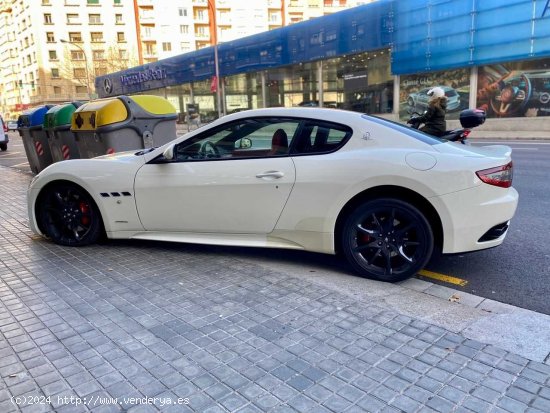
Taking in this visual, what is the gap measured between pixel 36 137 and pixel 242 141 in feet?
26.0

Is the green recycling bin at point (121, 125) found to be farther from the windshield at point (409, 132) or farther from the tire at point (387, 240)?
the tire at point (387, 240)

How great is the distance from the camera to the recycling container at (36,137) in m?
10.1

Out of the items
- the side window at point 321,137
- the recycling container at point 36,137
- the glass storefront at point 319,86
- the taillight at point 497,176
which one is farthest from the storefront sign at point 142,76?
the taillight at point 497,176

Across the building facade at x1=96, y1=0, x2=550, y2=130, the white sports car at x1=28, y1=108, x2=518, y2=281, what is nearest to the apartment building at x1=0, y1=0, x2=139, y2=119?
the building facade at x1=96, y1=0, x2=550, y2=130

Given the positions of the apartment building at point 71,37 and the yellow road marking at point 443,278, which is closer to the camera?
the yellow road marking at point 443,278

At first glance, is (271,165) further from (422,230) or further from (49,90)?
(49,90)

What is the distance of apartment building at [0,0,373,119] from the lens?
7138cm

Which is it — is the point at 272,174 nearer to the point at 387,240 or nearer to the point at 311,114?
the point at 311,114

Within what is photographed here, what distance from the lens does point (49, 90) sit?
2911 inches

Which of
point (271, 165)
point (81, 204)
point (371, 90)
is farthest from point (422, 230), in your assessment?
point (371, 90)

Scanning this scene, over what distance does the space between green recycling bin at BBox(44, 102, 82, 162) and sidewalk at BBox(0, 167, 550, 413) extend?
5.35m

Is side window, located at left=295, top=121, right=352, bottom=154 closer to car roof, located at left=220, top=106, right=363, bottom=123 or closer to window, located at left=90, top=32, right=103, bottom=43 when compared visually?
car roof, located at left=220, top=106, right=363, bottom=123

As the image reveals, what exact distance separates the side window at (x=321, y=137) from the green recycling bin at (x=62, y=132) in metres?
6.27

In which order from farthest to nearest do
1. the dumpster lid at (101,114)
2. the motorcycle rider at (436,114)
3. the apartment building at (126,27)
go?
the apartment building at (126,27)
the dumpster lid at (101,114)
the motorcycle rider at (436,114)
